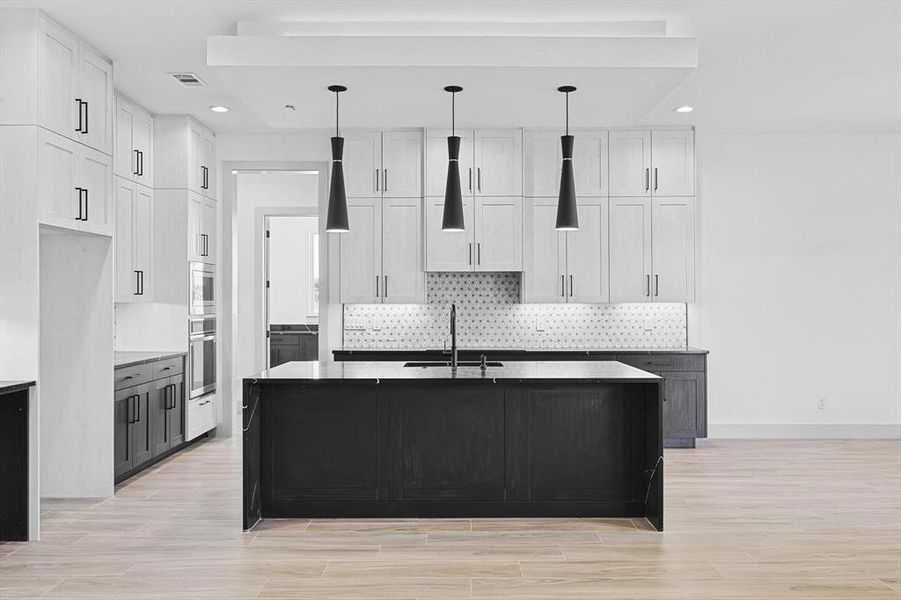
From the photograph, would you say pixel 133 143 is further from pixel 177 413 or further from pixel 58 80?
pixel 177 413

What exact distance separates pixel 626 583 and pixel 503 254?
401cm

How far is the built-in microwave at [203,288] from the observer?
707 centimetres

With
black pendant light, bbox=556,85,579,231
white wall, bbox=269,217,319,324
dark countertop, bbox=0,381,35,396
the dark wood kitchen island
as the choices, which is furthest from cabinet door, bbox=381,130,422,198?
dark countertop, bbox=0,381,35,396

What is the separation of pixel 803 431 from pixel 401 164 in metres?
4.40

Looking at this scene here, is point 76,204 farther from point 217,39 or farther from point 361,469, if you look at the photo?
point 361,469

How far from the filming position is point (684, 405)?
23.5ft

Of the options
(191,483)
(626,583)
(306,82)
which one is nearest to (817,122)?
(306,82)

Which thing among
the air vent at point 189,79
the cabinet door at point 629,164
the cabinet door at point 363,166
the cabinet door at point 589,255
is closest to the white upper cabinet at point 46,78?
the air vent at point 189,79

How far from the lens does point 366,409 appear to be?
15.7ft

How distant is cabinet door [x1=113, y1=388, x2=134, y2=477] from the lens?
543 centimetres

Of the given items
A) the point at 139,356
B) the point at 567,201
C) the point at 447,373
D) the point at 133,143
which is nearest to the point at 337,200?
the point at 447,373

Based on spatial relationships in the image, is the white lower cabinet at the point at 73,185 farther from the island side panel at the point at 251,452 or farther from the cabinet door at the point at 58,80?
the island side panel at the point at 251,452

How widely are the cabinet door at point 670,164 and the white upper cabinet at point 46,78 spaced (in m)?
4.62

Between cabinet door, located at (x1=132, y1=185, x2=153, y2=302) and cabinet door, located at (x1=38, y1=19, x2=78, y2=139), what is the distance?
5.87 ft
